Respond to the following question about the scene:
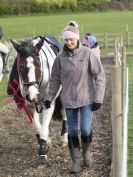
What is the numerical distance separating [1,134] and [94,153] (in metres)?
2.23

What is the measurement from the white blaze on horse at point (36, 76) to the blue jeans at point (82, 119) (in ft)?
1.91

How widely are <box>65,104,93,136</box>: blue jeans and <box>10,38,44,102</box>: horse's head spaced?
58 cm

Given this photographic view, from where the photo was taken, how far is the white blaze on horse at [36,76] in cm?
706

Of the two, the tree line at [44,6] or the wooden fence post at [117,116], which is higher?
the wooden fence post at [117,116]

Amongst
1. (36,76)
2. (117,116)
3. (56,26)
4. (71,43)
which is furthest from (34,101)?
(56,26)

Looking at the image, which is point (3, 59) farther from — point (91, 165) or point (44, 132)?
point (91, 165)

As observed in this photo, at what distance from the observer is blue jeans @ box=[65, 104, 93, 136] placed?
668cm

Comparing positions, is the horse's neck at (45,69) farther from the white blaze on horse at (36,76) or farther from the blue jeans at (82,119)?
the blue jeans at (82,119)

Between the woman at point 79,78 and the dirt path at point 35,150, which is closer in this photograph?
the woman at point 79,78

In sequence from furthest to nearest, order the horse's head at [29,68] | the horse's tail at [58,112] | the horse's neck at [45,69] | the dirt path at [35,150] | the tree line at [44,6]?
the tree line at [44,6]
the horse's tail at [58,112]
the horse's neck at [45,69]
the horse's head at [29,68]
the dirt path at [35,150]

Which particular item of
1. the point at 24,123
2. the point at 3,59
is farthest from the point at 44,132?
the point at 3,59

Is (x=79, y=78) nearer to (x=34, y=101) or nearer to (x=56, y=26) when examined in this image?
(x=34, y=101)

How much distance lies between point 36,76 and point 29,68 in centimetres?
16

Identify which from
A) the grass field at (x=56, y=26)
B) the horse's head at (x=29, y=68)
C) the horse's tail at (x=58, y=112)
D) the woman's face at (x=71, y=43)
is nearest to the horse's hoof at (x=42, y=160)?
the horse's head at (x=29, y=68)
